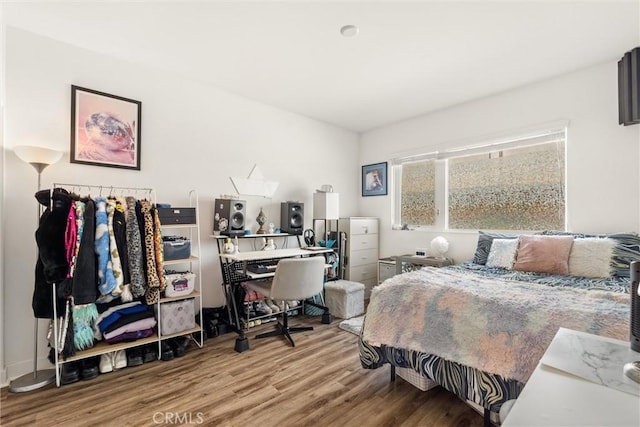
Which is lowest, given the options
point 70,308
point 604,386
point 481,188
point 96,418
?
point 96,418

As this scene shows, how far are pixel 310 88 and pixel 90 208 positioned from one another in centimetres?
238

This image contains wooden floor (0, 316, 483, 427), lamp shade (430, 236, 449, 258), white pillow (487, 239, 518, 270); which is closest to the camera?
wooden floor (0, 316, 483, 427)

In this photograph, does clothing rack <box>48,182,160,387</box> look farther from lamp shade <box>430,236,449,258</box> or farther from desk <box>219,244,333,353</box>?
lamp shade <box>430,236,449,258</box>

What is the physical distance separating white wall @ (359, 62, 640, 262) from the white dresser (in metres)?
1.23

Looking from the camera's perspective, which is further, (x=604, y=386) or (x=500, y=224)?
(x=500, y=224)

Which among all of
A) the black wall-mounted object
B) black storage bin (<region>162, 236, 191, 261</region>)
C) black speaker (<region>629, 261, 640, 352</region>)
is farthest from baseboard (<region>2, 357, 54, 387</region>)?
the black wall-mounted object

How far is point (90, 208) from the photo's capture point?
2064 millimetres

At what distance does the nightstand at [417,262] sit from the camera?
3445 mm

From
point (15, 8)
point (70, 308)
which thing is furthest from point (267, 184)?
point (15, 8)

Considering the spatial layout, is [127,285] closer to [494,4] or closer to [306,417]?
[306,417]

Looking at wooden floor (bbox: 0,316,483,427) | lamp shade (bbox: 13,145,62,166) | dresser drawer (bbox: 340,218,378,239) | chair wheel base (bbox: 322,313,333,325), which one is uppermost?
lamp shade (bbox: 13,145,62,166)

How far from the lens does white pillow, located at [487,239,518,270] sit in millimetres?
2629

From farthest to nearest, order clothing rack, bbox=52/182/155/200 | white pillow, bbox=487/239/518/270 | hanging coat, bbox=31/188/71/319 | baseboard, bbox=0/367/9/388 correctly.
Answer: white pillow, bbox=487/239/518/270, clothing rack, bbox=52/182/155/200, baseboard, bbox=0/367/9/388, hanging coat, bbox=31/188/71/319

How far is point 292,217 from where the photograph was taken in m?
3.56
